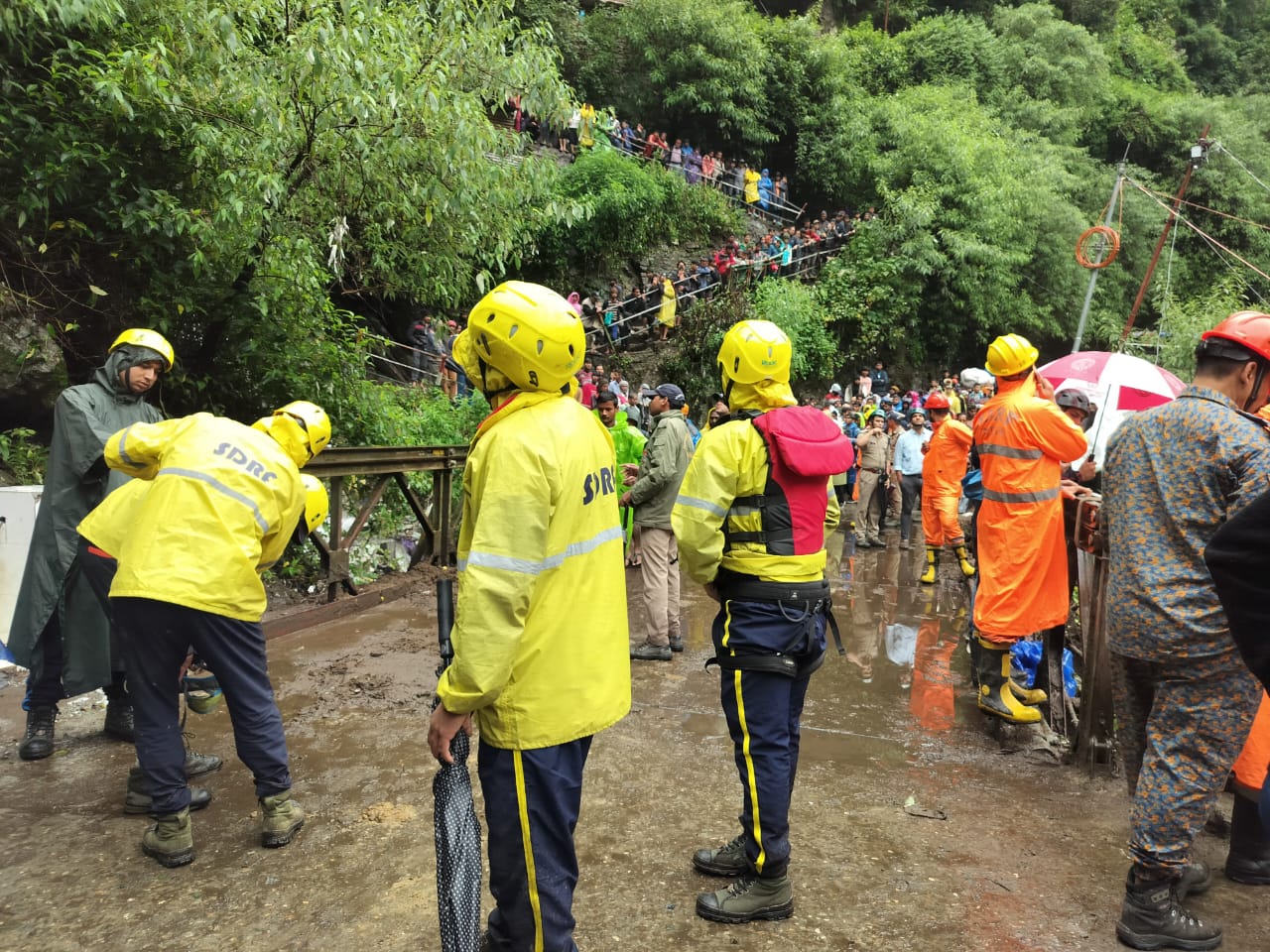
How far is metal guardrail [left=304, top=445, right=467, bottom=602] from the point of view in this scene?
20.1ft

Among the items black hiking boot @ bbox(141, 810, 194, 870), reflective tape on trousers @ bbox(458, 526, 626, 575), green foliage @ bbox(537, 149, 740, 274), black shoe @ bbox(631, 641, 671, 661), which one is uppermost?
green foliage @ bbox(537, 149, 740, 274)

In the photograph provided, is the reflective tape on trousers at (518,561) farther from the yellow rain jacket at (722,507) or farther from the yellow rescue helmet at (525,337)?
the yellow rain jacket at (722,507)

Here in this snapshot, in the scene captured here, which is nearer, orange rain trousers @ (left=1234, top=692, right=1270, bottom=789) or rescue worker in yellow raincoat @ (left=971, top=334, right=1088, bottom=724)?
orange rain trousers @ (left=1234, top=692, right=1270, bottom=789)

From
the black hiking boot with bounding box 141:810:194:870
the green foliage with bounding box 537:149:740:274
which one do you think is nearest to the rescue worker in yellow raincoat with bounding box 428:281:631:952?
the black hiking boot with bounding box 141:810:194:870

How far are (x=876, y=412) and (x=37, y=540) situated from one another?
9.77 meters

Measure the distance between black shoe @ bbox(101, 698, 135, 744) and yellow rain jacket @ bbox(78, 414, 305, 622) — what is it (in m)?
1.46

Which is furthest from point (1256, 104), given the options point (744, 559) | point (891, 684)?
point (744, 559)

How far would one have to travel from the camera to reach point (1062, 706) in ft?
14.4

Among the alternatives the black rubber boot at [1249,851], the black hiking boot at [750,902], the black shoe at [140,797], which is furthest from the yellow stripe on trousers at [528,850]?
the black rubber boot at [1249,851]

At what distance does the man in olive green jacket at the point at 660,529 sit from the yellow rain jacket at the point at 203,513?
9.68ft

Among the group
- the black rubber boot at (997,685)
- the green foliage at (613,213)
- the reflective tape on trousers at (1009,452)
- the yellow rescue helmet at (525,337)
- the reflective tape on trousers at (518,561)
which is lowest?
the black rubber boot at (997,685)

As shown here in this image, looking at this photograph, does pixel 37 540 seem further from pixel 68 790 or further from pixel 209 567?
pixel 209 567

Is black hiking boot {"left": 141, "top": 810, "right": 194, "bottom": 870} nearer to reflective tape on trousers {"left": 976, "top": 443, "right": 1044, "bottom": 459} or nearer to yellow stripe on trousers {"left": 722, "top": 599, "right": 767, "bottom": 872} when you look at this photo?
yellow stripe on trousers {"left": 722, "top": 599, "right": 767, "bottom": 872}

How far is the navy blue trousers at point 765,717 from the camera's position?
8.95 ft
